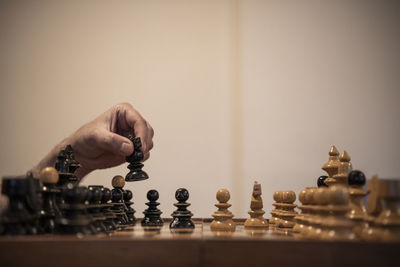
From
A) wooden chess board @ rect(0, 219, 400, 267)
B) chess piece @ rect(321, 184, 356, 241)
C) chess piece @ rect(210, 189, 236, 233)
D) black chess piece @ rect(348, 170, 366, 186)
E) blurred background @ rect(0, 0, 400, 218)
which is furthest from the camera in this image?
blurred background @ rect(0, 0, 400, 218)

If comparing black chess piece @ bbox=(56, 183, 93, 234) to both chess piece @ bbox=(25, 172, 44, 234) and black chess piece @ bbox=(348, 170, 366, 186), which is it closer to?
chess piece @ bbox=(25, 172, 44, 234)

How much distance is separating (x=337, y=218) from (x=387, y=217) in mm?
130

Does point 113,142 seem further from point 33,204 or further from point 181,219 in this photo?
point 33,204

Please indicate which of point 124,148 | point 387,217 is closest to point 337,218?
point 387,217

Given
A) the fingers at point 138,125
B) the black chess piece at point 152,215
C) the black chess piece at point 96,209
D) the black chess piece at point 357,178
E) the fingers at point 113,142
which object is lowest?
the black chess piece at point 152,215

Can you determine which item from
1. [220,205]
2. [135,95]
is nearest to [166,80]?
[135,95]

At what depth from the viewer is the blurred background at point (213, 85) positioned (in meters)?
4.36

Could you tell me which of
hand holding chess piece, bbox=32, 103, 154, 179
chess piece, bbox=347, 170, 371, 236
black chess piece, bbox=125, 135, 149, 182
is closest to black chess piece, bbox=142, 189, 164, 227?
black chess piece, bbox=125, 135, 149, 182

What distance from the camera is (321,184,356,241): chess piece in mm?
1091

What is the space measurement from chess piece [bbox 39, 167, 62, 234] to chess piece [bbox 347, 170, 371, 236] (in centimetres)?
95

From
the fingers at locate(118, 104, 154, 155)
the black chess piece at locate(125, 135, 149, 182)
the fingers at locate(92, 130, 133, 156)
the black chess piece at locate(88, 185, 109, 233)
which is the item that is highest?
the fingers at locate(118, 104, 154, 155)

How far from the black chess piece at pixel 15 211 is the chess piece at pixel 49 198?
11cm

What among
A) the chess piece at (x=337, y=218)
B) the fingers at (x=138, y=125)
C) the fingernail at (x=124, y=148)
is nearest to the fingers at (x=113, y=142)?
the fingernail at (x=124, y=148)

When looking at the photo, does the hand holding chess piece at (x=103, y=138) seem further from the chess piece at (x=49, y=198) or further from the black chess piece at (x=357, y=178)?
the black chess piece at (x=357, y=178)
